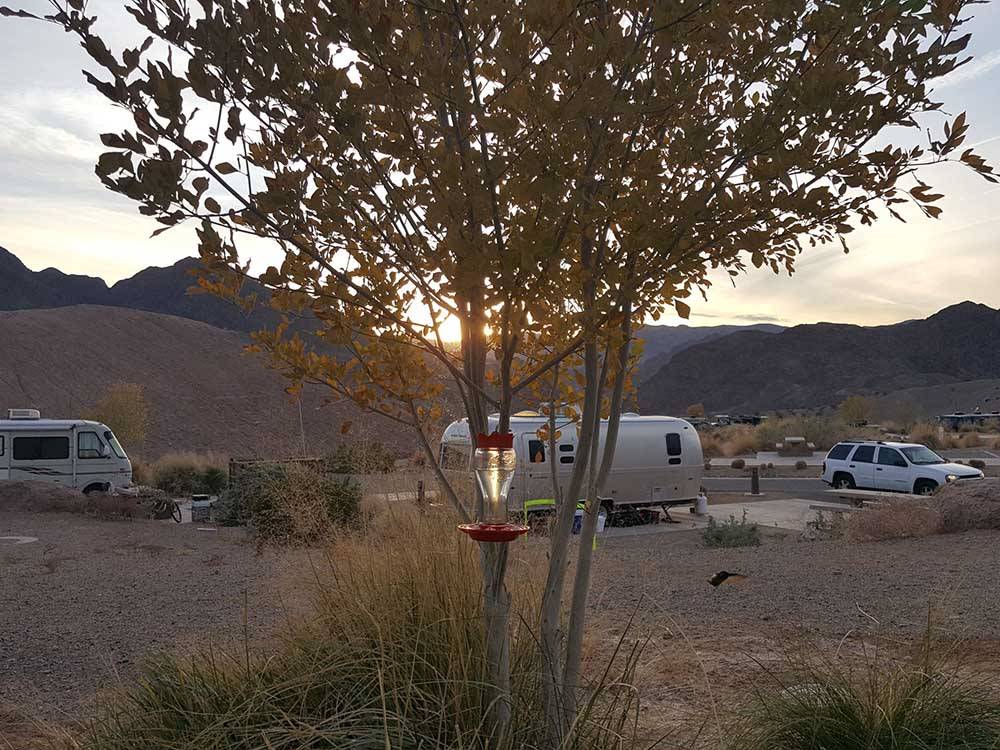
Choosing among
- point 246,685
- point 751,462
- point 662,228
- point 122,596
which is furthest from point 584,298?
point 751,462

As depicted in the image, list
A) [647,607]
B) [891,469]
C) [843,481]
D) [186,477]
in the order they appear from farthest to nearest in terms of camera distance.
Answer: [186,477]
[843,481]
[891,469]
[647,607]

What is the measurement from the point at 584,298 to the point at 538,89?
2.48 feet

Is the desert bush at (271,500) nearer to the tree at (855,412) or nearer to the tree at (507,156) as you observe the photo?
the tree at (507,156)

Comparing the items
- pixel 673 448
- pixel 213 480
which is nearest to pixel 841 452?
pixel 673 448

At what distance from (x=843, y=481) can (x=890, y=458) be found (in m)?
1.68

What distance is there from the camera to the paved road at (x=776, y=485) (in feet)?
75.8

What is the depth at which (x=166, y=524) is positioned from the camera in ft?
53.0

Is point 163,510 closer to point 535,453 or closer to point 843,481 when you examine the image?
point 535,453

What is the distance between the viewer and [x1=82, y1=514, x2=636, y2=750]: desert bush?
10.2 ft

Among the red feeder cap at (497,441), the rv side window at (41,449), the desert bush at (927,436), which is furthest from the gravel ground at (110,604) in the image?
the desert bush at (927,436)

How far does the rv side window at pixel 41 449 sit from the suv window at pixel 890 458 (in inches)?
722

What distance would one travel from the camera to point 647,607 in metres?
7.64

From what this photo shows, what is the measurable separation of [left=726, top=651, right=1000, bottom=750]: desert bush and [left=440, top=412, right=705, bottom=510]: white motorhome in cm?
1220

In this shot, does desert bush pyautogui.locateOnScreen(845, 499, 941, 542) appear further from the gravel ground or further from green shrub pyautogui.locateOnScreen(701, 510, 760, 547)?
the gravel ground
